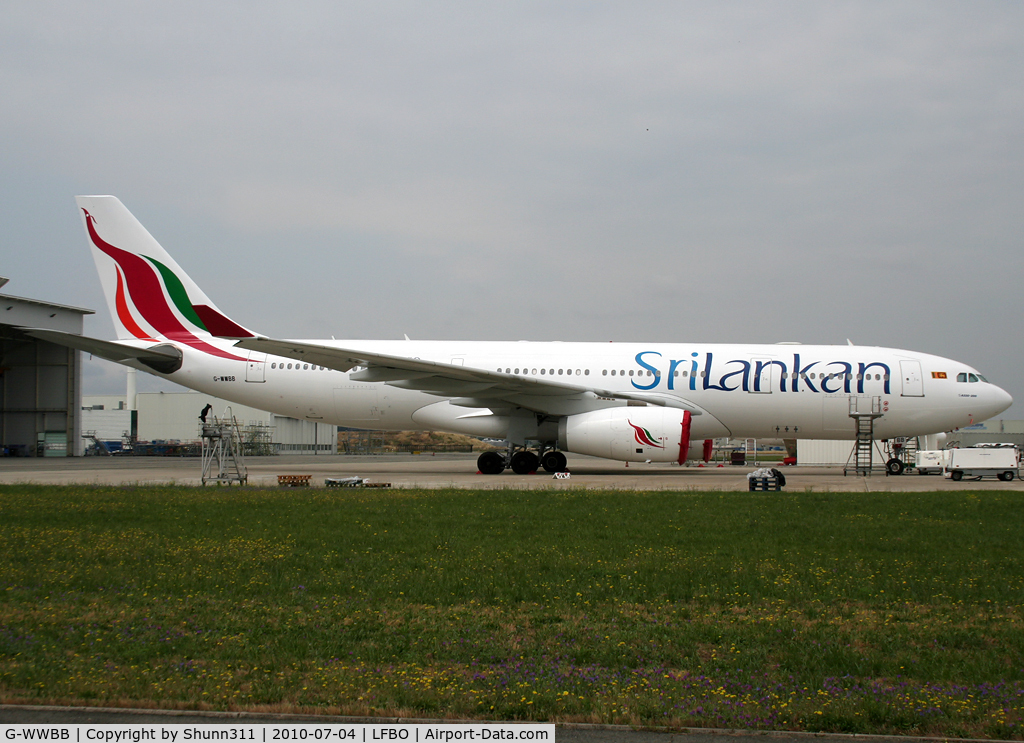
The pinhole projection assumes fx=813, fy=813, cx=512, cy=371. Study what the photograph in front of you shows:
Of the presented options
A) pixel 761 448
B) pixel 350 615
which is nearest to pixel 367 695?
pixel 350 615

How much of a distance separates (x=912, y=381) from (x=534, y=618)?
17.9 m

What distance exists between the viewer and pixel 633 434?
1827 cm

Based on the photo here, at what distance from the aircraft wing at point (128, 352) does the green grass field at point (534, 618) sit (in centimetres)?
1095

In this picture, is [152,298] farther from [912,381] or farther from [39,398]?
[39,398]

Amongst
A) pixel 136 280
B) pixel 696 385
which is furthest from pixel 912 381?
pixel 136 280

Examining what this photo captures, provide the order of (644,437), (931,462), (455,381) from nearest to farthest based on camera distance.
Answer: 1. (644,437)
2. (455,381)
3. (931,462)

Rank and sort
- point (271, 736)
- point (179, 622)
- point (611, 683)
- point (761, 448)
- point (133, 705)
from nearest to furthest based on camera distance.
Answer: point (271, 736)
point (133, 705)
point (611, 683)
point (179, 622)
point (761, 448)

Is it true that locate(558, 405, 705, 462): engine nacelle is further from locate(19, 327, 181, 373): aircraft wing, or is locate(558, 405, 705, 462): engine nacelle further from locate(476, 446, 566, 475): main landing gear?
locate(19, 327, 181, 373): aircraft wing

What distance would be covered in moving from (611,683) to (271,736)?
5.29 feet

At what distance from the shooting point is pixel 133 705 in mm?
3742

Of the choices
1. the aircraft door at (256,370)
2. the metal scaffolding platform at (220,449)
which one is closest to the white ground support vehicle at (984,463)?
the metal scaffolding platform at (220,449)

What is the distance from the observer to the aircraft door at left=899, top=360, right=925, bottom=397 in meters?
20.1

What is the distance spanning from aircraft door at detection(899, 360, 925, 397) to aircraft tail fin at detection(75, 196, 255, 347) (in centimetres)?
1689

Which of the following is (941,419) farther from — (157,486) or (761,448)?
(761,448)
